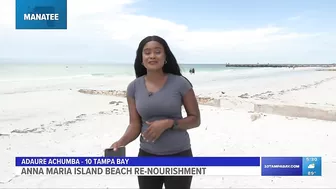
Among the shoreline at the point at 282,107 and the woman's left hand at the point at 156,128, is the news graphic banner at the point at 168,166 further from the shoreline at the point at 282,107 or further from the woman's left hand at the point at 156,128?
the shoreline at the point at 282,107

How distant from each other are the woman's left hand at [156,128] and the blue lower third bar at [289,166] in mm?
2022

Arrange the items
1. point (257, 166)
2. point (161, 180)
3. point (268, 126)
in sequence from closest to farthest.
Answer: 1. point (161, 180)
2. point (257, 166)
3. point (268, 126)

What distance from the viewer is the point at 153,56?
197 cm

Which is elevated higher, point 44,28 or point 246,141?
point 44,28

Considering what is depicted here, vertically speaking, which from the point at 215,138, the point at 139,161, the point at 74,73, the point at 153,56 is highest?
the point at 153,56

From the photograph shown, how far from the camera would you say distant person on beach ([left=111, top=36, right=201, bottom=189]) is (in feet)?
6.30

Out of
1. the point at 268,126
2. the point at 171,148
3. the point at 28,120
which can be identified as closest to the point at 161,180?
the point at 171,148

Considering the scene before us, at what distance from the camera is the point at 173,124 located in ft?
6.33

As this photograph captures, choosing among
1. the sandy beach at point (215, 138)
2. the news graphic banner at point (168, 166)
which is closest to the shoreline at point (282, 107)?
the sandy beach at point (215, 138)

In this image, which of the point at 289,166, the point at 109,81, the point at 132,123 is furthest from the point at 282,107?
the point at 109,81

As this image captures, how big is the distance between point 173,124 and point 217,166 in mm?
1391

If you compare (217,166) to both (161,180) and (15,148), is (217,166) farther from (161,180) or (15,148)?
(15,148)

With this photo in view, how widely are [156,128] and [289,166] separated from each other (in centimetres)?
240

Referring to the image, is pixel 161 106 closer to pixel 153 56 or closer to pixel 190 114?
pixel 190 114
